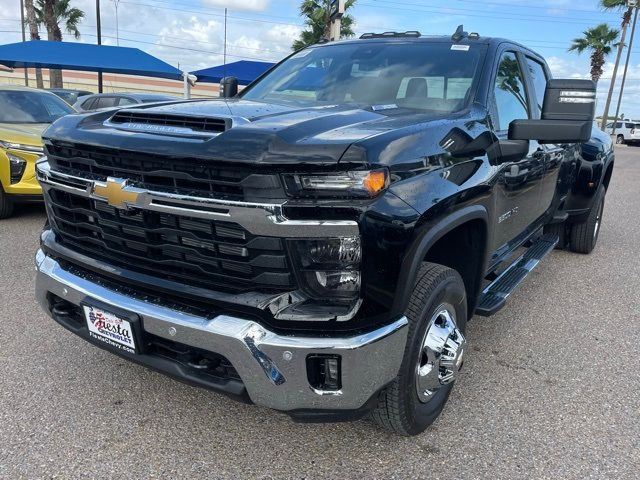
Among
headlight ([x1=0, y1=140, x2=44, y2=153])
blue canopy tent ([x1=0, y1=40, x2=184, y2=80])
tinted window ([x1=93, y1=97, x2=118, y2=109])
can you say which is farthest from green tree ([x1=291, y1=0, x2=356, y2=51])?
headlight ([x1=0, y1=140, x2=44, y2=153])

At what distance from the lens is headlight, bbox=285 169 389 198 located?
1949mm

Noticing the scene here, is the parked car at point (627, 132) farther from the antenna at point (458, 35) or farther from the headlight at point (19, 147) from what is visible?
the headlight at point (19, 147)

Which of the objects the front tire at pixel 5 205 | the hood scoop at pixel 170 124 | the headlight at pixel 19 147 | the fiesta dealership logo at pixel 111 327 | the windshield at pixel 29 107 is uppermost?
the hood scoop at pixel 170 124

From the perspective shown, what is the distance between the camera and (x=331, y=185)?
6.41 feet

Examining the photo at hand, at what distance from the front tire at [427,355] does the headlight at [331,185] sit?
58 centimetres

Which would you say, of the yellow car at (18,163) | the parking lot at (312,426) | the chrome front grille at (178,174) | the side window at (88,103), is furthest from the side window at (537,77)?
the side window at (88,103)

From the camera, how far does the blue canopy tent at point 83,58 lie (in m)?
19.9

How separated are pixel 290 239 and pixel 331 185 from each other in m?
0.24

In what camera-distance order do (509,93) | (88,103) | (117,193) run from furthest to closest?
(88,103), (509,93), (117,193)

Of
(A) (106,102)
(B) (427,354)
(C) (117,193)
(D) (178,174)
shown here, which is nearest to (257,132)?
(D) (178,174)

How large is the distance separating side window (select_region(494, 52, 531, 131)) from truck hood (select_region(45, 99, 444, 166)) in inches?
32.8

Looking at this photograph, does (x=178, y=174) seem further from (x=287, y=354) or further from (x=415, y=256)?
(x=415, y=256)

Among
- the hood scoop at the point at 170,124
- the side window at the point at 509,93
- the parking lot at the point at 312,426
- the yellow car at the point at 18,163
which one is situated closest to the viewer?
the hood scoop at the point at 170,124

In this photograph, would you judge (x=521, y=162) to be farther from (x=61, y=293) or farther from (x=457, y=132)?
(x=61, y=293)
